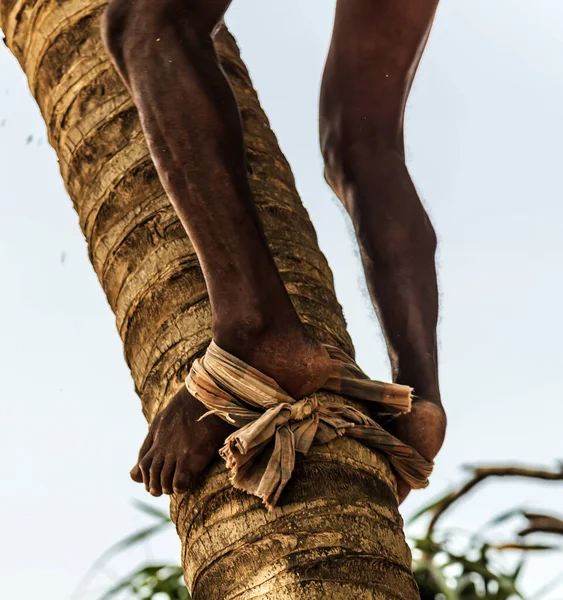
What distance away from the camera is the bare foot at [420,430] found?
2.19 metres

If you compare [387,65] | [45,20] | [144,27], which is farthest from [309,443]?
[45,20]

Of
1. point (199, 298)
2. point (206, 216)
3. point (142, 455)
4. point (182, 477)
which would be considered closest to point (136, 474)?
point (142, 455)

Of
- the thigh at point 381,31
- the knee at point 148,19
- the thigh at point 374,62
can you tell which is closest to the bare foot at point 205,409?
the knee at point 148,19

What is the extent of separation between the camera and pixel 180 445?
198 centimetres

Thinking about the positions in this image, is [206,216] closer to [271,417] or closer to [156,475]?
[271,417]

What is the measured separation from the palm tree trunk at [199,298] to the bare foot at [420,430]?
0.40ft

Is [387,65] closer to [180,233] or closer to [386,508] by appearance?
[180,233]

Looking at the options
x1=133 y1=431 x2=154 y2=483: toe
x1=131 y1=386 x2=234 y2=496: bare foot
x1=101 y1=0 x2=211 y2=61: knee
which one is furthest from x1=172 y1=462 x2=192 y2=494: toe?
x1=101 y1=0 x2=211 y2=61: knee

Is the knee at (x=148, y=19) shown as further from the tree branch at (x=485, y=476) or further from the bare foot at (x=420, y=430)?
the tree branch at (x=485, y=476)

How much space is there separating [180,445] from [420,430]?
1.65 ft

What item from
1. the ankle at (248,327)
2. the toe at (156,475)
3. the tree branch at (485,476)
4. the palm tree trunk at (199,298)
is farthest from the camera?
the tree branch at (485,476)

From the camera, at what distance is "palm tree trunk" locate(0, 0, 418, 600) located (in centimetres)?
181

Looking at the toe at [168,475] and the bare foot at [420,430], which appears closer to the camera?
the toe at [168,475]

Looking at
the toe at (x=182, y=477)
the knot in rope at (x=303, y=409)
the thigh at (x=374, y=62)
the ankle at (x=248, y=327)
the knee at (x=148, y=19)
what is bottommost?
the toe at (x=182, y=477)
